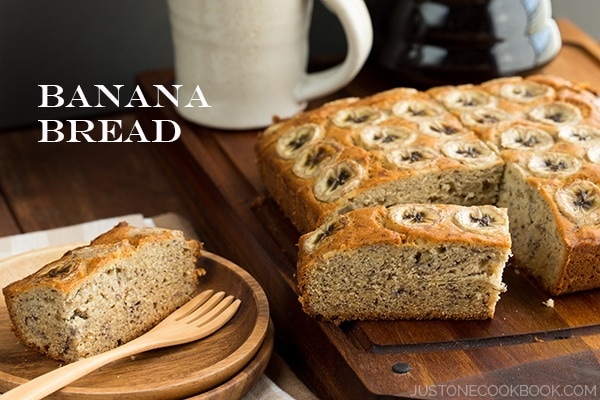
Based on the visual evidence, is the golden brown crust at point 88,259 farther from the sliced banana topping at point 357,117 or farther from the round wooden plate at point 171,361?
A: the sliced banana topping at point 357,117

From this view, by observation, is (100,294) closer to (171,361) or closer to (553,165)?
(171,361)

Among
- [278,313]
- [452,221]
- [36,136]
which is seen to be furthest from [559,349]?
[36,136]

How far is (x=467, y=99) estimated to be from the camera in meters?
2.60

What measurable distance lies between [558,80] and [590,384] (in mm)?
1011

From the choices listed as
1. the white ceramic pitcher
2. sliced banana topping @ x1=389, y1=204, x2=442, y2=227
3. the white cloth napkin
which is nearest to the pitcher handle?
the white ceramic pitcher

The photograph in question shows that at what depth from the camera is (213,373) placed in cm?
189

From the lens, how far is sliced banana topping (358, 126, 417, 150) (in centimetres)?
236

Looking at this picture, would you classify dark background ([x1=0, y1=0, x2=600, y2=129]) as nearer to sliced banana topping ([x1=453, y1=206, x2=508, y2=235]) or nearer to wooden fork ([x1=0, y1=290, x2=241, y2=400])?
wooden fork ([x1=0, y1=290, x2=241, y2=400])

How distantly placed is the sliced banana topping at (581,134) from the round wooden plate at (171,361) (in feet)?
2.67

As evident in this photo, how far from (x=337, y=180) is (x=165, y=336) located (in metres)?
0.54

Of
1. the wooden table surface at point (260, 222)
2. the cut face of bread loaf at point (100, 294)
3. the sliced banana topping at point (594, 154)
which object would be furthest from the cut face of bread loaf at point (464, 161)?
the cut face of bread loaf at point (100, 294)

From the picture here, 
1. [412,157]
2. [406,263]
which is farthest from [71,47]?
[406,263]

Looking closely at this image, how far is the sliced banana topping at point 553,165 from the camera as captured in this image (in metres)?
2.24

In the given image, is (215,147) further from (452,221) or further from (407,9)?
(452,221)
